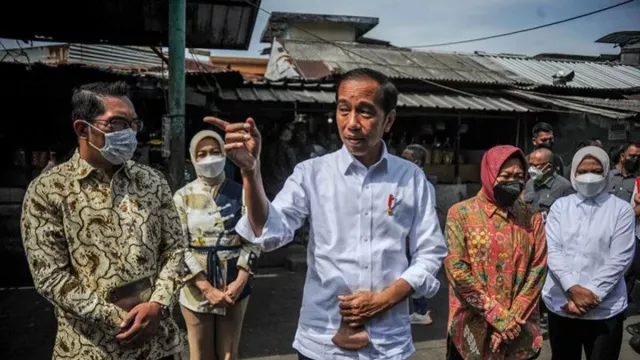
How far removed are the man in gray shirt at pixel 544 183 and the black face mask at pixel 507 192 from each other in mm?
1990

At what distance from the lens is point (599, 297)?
3.04 metres

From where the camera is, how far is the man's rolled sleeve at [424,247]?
75.8 inches

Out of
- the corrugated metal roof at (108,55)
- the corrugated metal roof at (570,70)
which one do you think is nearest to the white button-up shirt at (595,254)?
the corrugated metal roof at (570,70)

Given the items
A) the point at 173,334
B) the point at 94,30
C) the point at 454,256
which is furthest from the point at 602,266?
the point at 94,30

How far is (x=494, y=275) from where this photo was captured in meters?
2.69

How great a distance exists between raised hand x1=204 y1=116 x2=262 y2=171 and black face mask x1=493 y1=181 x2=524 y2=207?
1.64m

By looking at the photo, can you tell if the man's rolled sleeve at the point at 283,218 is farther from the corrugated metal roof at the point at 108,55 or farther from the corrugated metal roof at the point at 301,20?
the corrugated metal roof at the point at 301,20

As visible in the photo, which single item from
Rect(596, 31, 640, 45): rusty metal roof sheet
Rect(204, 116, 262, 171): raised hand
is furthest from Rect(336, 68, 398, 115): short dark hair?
Rect(596, 31, 640, 45): rusty metal roof sheet

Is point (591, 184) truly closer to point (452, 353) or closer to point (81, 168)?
point (452, 353)

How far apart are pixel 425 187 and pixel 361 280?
520 millimetres

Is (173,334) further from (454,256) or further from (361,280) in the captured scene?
(454,256)

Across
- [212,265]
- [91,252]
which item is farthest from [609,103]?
[91,252]

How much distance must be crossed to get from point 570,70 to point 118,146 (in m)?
14.9

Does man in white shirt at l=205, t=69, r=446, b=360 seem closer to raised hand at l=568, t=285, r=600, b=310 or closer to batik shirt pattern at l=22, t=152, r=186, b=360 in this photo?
batik shirt pattern at l=22, t=152, r=186, b=360
